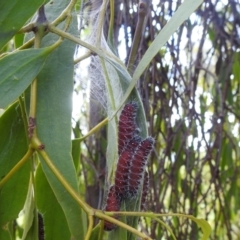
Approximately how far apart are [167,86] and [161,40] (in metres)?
0.89

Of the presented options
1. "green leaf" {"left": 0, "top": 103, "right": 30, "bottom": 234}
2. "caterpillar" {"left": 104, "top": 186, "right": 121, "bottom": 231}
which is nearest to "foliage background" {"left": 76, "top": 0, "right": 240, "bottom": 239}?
"green leaf" {"left": 0, "top": 103, "right": 30, "bottom": 234}

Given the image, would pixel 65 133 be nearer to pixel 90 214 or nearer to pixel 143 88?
pixel 90 214

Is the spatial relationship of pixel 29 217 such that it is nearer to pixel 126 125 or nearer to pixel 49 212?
pixel 49 212

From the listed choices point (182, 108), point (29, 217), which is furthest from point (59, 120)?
point (182, 108)

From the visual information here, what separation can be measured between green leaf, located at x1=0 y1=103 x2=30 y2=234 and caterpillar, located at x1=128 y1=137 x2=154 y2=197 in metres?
0.23

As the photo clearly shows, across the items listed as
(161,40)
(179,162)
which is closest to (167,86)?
(179,162)

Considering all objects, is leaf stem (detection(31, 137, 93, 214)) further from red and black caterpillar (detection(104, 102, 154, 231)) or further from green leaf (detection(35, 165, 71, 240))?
green leaf (detection(35, 165, 71, 240))

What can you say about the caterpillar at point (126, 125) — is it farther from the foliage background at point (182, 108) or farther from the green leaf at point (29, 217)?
the foliage background at point (182, 108)

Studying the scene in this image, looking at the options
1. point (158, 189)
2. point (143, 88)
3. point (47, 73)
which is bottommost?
point (158, 189)

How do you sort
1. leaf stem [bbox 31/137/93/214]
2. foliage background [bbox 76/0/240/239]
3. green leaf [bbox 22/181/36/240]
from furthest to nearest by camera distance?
foliage background [bbox 76/0/240/239]
green leaf [bbox 22/181/36/240]
leaf stem [bbox 31/137/93/214]

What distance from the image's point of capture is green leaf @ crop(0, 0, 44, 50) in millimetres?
659

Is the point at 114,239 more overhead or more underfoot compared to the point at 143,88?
more underfoot

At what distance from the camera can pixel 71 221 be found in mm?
630

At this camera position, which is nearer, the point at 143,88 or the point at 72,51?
the point at 72,51
